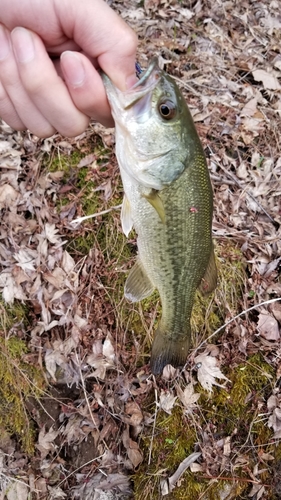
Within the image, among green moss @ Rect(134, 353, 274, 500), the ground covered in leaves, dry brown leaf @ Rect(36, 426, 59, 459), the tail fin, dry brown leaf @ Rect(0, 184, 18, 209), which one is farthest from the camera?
dry brown leaf @ Rect(0, 184, 18, 209)

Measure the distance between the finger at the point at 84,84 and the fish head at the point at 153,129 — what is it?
2.0 inches

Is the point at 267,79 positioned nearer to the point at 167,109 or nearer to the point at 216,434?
the point at 167,109

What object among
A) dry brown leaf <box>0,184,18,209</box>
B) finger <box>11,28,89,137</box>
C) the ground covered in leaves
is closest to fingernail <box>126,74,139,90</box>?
finger <box>11,28,89,137</box>

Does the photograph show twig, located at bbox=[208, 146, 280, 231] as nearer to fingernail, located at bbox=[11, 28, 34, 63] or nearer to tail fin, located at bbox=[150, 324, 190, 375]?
tail fin, located at bbox=[150, 324, 190, 375]

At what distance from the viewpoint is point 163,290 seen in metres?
2.46

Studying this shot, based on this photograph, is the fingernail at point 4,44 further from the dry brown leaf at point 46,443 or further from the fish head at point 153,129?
the dry brown leaf at point 46,443

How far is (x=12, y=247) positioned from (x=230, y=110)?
8.88 feet

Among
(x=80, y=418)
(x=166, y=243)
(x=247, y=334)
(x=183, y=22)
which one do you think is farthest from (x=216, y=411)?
Answer: (x=183, y=22)

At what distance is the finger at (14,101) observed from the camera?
196 centimetres

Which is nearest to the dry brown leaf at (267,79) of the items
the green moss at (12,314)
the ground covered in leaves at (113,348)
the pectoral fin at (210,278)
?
the ground covered in leaves at (113,348)

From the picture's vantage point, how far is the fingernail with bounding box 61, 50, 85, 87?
1.83 m

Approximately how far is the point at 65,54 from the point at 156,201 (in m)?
0.75

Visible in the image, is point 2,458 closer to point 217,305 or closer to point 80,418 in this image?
point 80,418

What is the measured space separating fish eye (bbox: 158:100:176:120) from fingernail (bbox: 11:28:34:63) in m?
0.59
